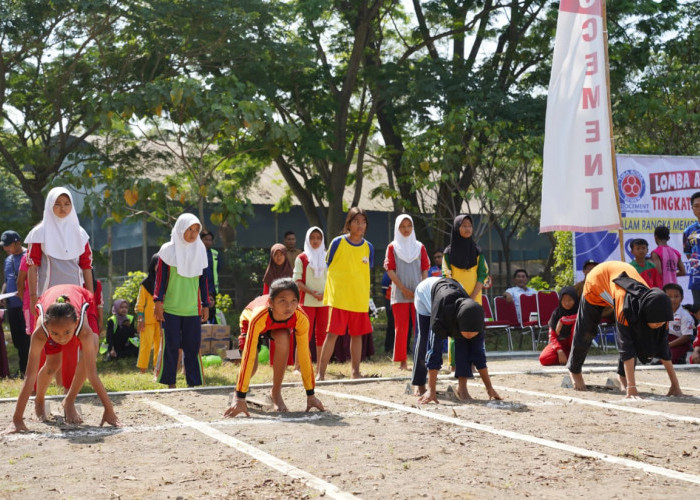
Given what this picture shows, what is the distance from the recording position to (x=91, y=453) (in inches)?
242

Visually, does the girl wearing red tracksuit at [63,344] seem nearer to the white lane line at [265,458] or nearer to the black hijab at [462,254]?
the white lane line at [265,458]

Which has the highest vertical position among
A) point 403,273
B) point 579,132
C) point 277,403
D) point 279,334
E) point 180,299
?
point 579,132

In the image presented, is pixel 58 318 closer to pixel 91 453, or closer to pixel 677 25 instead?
pixel 91 453

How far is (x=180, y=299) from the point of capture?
982 centimetres

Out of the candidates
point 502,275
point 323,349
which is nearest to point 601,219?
point 323,349

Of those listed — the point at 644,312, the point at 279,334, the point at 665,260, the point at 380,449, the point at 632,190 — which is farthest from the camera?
the point at 632,190

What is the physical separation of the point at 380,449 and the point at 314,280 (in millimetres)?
5829

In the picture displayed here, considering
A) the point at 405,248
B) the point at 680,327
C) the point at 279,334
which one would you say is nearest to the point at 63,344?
the point at 279,334

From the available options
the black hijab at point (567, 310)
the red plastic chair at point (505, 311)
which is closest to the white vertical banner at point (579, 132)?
the black hijab at point (567, 310)

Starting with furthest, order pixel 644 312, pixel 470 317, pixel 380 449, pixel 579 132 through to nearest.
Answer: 1. pixel 579 132
2. pixel 644 312
3. pixel 470 317
4. pixel 380 449

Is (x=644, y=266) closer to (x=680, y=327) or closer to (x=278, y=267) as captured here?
(x=680, y=327)

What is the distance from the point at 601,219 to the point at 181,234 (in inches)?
194

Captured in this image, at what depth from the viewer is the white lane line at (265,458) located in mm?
4973

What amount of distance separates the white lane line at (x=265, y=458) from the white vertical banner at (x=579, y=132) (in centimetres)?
558
